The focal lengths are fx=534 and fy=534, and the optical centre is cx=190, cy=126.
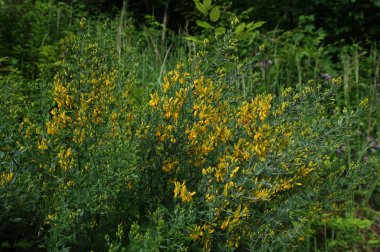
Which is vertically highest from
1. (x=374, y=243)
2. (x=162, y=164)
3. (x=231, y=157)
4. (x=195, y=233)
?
(x=231, y=157)

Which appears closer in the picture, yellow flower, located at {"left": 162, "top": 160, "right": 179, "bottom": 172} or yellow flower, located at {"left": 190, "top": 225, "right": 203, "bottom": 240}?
yellow flower, located at {"left": 190, "top": 225, "right": 203, "bottom": 240}

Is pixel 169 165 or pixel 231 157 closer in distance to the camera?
pixel 231 157

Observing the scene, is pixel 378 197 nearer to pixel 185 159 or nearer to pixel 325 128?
pixel 325 128

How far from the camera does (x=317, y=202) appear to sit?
2.64 metres

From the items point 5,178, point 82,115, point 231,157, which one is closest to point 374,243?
point 231,157

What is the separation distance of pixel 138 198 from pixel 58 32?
3.73m

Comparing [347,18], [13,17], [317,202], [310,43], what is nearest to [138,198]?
[317,202]

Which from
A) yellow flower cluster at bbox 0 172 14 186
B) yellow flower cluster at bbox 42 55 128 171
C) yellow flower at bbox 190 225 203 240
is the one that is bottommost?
yellow flower at bbox 190 225 203 240

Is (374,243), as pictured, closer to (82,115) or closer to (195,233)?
(195,233)

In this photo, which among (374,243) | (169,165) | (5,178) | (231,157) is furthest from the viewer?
(374,243)

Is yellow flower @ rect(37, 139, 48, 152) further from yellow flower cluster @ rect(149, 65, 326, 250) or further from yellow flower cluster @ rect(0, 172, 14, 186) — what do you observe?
yellow flower cluster @ rect(149, 65, 326, 250)

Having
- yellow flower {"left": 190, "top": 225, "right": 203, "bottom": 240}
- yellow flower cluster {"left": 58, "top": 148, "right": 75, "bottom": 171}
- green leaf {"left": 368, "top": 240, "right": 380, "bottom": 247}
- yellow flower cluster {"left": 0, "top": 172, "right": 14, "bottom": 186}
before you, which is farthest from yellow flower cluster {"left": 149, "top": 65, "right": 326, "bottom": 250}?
green leaf {"left": 368, "top": 240, "right": 380, "bottom": 247}

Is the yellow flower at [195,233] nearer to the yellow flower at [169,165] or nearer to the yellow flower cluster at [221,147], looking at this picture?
the yellow flower cluster at [221,147]

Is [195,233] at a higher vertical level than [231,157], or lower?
lower
